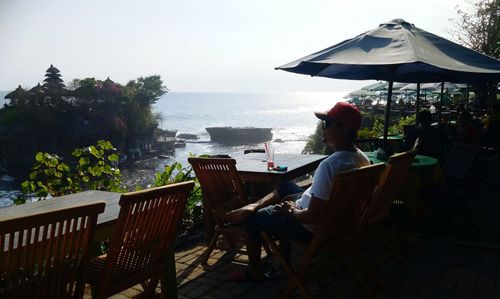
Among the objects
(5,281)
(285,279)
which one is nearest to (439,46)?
(285,279)

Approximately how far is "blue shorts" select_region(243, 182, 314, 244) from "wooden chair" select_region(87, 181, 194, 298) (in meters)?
0.73

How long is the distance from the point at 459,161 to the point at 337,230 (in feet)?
11.3

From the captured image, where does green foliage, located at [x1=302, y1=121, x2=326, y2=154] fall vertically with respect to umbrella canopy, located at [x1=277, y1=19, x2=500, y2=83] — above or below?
below

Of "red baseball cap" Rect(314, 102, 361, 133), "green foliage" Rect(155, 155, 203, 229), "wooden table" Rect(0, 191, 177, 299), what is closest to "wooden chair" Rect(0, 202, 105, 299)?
"wooden table" Rect(0, 191, 177, 299)

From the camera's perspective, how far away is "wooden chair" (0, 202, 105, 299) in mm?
1607

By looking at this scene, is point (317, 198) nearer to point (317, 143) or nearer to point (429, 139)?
point (429, 139)

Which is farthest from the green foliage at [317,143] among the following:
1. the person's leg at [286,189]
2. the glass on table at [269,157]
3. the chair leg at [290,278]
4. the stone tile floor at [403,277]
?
the chair leg at [290,278]

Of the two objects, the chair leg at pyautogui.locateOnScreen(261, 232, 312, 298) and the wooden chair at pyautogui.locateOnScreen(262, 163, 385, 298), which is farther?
the chair leg at pyautogui.locateOnScreen(261, 232, 312, 298)

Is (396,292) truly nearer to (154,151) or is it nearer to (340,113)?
(340,113)

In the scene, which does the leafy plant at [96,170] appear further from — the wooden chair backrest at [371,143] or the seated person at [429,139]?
the seated person at [429,139]

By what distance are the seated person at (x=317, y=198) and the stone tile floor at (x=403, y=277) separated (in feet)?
1.60

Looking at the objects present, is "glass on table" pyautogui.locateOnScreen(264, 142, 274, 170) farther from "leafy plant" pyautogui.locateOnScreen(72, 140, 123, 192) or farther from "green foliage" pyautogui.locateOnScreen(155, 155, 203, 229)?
"leafy plant" pyautogui.locateOnScreen(72, 140, 123, 192)

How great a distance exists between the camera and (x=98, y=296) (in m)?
2.14

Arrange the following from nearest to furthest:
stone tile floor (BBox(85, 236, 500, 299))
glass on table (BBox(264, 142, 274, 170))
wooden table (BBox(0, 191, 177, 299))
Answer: wooden table (BBox(0, 191, 177, 299)) < stone tile floor (BBox(85, 236, 500, 299)) < glass on table (BBox(264, 142, 274, 170))
